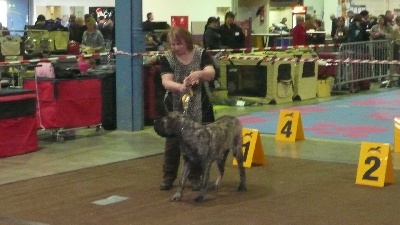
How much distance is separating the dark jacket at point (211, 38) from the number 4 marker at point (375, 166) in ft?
27.9

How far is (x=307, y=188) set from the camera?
6.97 m

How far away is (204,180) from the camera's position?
6.43 metres

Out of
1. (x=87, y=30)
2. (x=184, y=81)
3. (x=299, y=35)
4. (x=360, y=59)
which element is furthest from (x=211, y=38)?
(x=184, y=81)

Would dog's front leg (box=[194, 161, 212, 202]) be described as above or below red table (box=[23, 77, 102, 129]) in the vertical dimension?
below

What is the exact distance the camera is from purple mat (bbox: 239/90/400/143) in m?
10.4

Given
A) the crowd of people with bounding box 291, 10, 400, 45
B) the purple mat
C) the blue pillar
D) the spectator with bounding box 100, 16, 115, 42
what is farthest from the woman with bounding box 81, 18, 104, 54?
the crowd of people with bounding box 291, 10, 400, 45

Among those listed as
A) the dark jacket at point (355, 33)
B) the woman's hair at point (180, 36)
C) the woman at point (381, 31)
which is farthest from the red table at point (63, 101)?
the woman at point (381, 31)

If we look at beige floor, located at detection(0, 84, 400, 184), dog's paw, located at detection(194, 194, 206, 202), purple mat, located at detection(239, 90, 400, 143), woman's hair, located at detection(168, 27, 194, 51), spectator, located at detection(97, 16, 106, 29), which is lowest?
dog's paw, located at detection(194, 194, 206, 202)

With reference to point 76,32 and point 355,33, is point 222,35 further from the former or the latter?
point 76,32

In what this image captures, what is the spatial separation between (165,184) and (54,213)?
1197 mm

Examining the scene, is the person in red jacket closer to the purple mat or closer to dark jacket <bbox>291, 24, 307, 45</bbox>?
dark jacket <bbox>291, 24, 307, 45</bbox>

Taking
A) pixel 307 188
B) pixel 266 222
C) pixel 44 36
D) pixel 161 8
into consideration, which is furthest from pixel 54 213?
pixel 161 8

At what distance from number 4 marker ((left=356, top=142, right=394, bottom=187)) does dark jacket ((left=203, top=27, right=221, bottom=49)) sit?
850 centimetres

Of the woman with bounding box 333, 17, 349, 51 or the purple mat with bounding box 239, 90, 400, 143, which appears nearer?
the purple mat with bounding box 239, 90, 400, 143
